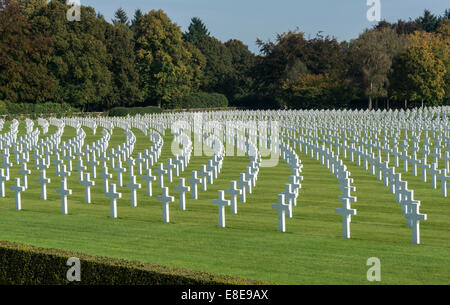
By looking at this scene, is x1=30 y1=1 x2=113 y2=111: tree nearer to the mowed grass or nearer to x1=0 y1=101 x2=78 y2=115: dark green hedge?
x1=0 y1=101 x2=78 y2=115: dark green hedge

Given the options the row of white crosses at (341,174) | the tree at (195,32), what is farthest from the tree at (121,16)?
the row of white crosses at (341,174)

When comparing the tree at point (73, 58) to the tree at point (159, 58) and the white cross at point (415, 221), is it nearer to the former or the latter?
the tree at point (159, 58)

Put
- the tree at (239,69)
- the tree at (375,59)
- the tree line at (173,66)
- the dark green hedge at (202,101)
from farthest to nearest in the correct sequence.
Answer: the tree at (239,69) → the dark green hedge at (202,101) → the tree at (375,59) → the tree line at (173,66)

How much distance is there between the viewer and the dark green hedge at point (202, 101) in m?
89.5

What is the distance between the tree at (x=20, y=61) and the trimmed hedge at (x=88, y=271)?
62.8m

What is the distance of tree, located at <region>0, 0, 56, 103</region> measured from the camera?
68.6 meters

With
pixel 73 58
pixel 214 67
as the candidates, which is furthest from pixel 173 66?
pixel 214 67

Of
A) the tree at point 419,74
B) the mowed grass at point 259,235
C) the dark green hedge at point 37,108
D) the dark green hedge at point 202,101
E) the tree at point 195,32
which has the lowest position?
the mowed grass at point 259,235

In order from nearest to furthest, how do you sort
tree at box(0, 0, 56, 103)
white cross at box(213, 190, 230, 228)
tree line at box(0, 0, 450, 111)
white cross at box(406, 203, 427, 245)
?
white cross at box(406, 203, 427, 245), white cross at box(213, 190, 230, 228), tree at box(0, 0, 56, 103), tree line at box(0, 0, 450, 111)

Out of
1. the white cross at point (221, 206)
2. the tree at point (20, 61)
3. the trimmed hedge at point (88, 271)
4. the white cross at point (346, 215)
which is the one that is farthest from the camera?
the tree at point (20, 61)

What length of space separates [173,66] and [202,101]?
312 inches

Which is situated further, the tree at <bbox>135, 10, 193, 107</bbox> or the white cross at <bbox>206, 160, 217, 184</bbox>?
the tree at <bbox>135, 10, 193, 107</bbox>

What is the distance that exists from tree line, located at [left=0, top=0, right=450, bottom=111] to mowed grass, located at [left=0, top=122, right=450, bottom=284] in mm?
55671

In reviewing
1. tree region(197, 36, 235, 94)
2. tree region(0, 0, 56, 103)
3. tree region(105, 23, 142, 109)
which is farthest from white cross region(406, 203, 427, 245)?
tree region(197, 36, 235, 94)
